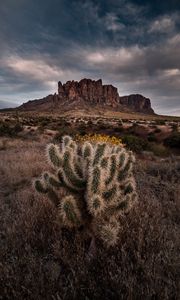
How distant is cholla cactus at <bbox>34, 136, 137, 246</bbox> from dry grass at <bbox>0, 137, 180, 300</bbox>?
20 centimetres

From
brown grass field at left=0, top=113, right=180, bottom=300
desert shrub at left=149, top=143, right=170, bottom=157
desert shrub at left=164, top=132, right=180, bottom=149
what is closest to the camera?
brown grass field at left=0, top=113, right=180, bottom=300

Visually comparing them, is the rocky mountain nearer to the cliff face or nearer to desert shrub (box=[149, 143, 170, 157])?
the cliff face

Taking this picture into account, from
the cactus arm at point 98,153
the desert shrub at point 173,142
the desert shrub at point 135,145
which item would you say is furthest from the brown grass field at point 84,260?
the desert shrub at point 173,142

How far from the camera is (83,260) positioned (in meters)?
2.67

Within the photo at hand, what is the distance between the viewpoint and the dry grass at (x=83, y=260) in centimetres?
225

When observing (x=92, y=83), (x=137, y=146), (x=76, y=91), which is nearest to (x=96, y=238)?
(x=137, y=146)

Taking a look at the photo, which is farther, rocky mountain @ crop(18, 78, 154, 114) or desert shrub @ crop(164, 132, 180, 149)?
rocky mountain @ crop(18, 78, 154, 114)

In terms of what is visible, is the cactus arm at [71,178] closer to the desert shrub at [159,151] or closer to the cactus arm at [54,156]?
the cactus arm at [54,156]

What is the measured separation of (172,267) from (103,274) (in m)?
0.68

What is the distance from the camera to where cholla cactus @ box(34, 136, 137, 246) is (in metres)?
2.95

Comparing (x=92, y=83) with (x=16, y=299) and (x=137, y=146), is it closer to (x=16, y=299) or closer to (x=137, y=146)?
(x=137, y=146)

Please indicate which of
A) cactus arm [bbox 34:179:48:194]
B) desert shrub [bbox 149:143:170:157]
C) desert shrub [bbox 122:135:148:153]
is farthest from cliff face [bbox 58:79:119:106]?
cactus arm [bbox 34:179:48:194]

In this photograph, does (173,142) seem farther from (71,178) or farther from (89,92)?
(89,92)

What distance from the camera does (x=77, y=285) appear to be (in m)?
2.34
